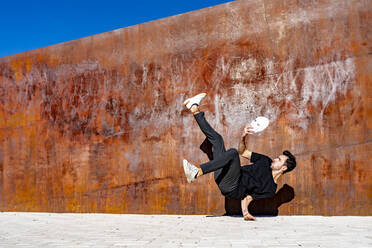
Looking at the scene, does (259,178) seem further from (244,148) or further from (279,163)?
(244,148)

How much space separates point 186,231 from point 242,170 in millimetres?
1408

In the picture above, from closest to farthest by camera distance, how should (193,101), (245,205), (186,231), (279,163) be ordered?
(186,231) → (245,205) → (279,163) → (193,101)

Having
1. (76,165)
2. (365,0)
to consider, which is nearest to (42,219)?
(76,165)

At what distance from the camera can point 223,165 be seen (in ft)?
15.3

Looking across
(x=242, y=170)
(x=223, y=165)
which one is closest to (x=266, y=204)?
(x=242, y=170)

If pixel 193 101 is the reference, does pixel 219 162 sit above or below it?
below

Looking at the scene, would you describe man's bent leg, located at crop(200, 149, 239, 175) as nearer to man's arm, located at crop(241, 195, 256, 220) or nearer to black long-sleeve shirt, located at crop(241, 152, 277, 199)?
black long-sleeve shirt, located at crop(241, 152, 277, 199)

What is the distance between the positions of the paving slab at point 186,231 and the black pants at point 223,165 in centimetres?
40

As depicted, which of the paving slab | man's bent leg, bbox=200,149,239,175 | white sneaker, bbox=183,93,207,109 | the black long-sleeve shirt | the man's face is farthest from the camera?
white sneaker, bbox=183,93,207,109

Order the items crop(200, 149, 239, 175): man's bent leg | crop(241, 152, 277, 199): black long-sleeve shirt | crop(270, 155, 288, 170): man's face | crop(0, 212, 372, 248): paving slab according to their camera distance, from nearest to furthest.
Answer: crop(0, 212, 372, 248): paving slab
crop(200, 149, 239, 175): man's bent leg
crop(241, 152, 277, 199): black long-sleeve shirt
crop(270, 155, 288, 170): man's face

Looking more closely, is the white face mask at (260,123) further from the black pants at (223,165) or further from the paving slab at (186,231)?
the paving slab at (186,231)

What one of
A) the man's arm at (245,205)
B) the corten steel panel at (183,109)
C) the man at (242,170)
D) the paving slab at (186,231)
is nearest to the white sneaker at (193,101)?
the man at (242,170)

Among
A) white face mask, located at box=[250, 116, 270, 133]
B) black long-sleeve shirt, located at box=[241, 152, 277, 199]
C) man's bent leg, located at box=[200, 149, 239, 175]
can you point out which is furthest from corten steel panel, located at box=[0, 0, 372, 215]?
man's bent leg, located at box=[200, 149, 239, 175]

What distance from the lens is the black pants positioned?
4.67 metres
